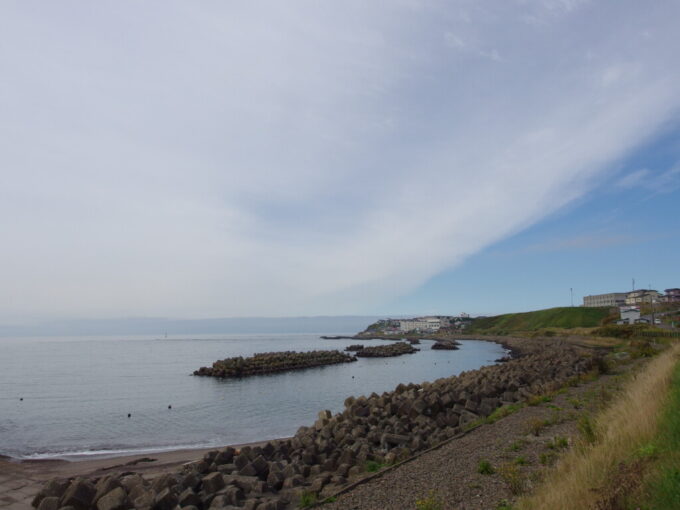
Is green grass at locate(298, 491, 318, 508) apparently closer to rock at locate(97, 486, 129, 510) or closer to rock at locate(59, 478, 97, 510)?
rock at locate(97, 486, 129, 510)

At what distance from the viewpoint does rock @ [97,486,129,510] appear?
8.91 m

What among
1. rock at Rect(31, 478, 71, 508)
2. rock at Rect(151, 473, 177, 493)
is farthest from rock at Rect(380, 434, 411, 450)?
rock at Rect(31, 478, 71, 508)

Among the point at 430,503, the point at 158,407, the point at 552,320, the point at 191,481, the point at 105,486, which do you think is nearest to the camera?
the point at 430,503

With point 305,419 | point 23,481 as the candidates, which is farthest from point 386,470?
point 305,419

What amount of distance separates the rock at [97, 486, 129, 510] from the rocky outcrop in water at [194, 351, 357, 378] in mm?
39946

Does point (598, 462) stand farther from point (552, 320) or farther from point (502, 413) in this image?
point (552, 320)

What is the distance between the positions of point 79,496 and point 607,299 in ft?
554

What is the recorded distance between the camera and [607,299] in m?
148

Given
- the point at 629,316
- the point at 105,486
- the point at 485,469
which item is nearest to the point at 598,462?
the point at 485,469

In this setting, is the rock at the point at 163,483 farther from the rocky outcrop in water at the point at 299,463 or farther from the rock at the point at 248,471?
the rock at the point at 248,471

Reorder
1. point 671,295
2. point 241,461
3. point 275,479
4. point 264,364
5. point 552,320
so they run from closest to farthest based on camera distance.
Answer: point 275,479 → point 241,461 → point 264,364 → point 671,295 → point 552,320

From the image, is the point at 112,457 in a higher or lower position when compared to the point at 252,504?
lower

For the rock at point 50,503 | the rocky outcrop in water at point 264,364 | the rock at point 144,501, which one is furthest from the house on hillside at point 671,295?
the rock at point 50,503

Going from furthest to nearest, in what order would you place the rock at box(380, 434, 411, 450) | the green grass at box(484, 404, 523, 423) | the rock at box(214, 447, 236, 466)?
the green grass at box(484, 404, 523, 423) → the rock at box(380, 434, 411, 450) → the rock at box(214, 447, 236, 466)
